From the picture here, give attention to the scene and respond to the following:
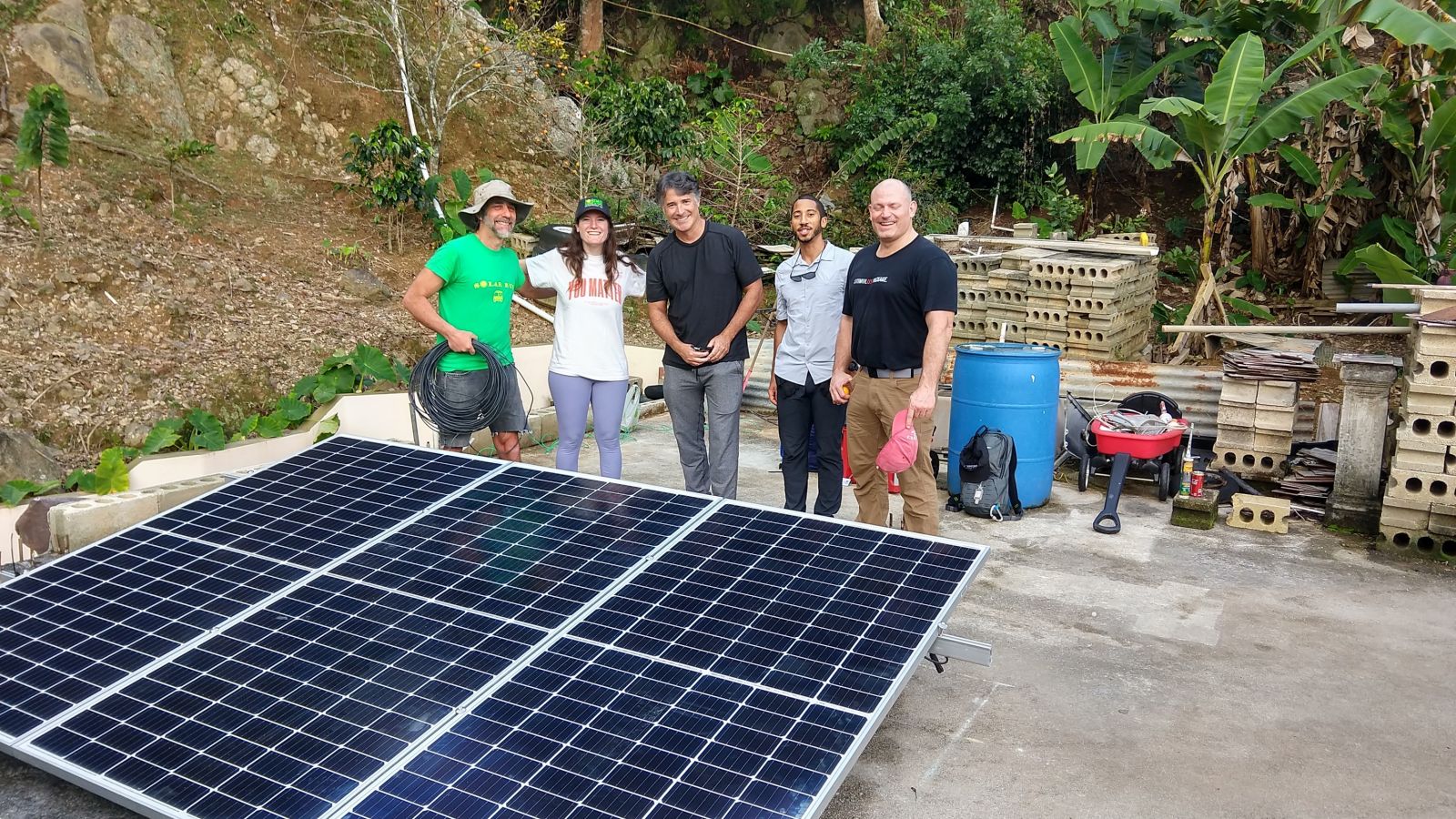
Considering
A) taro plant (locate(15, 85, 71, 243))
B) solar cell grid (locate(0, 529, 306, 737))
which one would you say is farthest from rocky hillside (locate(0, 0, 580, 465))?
solar cell grid (locate(0, 529, 306, 737))

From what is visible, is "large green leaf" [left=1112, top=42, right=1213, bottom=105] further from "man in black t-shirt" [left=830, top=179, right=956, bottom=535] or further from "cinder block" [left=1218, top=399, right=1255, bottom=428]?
"man in black t-shirt" [left=830, top=179, right=956, bottom=535]

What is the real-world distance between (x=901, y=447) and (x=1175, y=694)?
1.68 metres

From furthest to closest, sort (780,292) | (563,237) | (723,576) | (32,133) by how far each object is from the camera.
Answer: (563,237) < (32,133) < (780,292) < (723,576)

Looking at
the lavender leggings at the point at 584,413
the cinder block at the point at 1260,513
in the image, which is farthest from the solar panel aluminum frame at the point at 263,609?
the cinder block at the point at 1260,513

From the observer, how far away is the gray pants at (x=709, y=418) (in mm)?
5949

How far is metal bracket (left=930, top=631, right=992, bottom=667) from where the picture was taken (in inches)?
146

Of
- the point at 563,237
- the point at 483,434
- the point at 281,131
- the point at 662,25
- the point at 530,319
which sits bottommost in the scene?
the point at 483,434

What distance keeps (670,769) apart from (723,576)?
111 cm

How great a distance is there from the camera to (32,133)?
8836 millimetres

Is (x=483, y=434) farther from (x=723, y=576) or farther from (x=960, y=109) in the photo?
(x=960, y=109)

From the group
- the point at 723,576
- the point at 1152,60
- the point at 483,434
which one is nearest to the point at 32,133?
the point at 483,434

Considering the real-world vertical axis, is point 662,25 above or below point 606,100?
above

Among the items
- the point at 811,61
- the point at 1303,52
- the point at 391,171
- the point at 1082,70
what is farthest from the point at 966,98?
the point at 391,171

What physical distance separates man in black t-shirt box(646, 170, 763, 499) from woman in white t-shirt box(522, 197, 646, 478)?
0.24m
